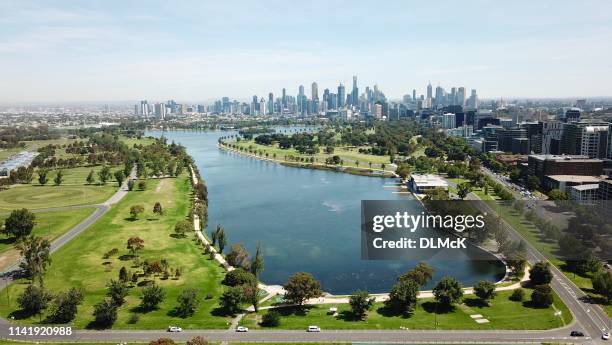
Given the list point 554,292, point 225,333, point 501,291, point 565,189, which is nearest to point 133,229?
point 225,333

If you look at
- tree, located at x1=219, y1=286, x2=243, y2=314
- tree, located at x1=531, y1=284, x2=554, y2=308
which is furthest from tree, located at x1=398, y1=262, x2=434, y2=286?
tree, located at x1=219, y1=286, x2=243, y2=314

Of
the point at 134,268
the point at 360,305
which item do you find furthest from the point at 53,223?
the point at 360,305

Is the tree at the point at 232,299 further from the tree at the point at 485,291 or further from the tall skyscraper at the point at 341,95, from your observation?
the tall skyscraper at the point at 341,95

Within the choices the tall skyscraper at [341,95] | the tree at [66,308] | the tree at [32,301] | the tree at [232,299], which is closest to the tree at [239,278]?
the tree at [232,299]

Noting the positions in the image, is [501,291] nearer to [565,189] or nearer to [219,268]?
[219,268]

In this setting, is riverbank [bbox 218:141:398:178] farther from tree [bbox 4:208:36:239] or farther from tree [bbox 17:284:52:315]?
tree [bbox 17:284:52:315]

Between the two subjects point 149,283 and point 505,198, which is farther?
point 505,198

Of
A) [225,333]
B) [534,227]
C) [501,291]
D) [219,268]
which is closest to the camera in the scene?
[225,333]
